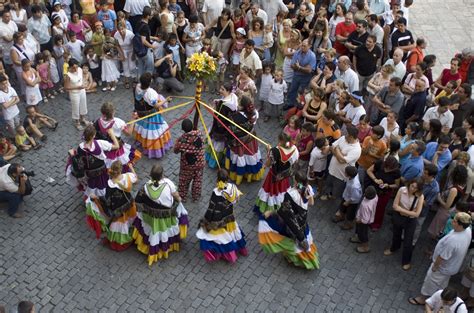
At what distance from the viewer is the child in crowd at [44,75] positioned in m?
12.6

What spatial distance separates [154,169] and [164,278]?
1.83 metres

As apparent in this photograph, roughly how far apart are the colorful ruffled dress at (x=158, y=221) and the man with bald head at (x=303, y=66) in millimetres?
4674

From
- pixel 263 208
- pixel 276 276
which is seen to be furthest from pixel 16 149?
pixel 276 276

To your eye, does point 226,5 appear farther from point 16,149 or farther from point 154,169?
point 154,169

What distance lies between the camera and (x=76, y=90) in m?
12.2

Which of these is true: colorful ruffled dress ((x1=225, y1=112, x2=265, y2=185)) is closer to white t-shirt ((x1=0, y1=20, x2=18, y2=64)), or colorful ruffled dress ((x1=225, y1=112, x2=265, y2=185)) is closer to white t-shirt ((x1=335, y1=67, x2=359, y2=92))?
white t-shirt ((x1=335, y1=67, x2=359, y2=92))

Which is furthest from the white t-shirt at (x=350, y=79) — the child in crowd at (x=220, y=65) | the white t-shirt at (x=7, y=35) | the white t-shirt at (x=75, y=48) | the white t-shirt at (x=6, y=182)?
the white t-shirt at (x=7, y=35)

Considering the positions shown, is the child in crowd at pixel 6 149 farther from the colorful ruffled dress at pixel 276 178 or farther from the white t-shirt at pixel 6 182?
the colorful ruffled dress at pixel 276 178

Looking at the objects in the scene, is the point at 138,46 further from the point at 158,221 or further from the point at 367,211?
the point at 367,211

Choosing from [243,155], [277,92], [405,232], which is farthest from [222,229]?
[277,92]

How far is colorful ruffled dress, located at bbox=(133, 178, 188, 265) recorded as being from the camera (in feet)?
29.7

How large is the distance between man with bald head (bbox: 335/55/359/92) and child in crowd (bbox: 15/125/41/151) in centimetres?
622

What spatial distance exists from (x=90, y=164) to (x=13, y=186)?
1465mm

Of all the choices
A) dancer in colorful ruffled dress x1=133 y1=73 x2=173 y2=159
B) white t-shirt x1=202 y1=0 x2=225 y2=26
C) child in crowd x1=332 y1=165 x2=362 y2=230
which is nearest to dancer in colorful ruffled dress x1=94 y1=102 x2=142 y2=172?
dancer in colorful ruffled dress x1=133 y1=73 x2=173 y2=159
